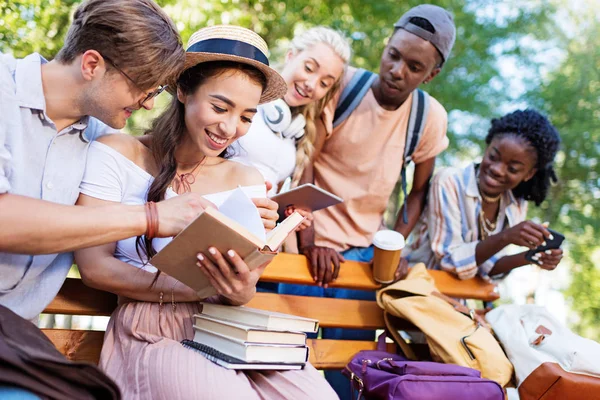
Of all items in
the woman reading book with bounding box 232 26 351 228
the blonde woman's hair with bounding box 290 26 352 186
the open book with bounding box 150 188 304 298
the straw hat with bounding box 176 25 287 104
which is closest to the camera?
the open book with bounding box 150 188 304 298

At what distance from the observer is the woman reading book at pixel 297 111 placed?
134 inches

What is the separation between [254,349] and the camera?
2250 mm

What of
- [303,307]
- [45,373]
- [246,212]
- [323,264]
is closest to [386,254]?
[323,264]

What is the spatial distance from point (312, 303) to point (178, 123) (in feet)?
4.26

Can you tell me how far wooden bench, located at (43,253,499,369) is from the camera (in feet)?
9.12

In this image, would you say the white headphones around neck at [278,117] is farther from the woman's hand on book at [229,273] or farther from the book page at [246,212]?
the book page at [246,212]

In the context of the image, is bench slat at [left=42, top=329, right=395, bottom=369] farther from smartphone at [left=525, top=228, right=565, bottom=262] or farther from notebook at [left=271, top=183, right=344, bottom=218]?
smartphone at [left=525, top=228, right=565, bottom=262]

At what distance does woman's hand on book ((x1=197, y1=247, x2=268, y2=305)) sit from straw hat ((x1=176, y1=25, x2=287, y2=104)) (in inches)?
34.4

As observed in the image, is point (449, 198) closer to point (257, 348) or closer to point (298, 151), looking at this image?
point (298, 151)

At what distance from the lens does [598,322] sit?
1535 centimetres

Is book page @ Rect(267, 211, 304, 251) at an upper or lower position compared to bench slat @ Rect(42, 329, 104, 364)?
upper

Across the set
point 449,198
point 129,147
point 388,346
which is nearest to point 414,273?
point 388,346

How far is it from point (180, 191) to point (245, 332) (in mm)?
780

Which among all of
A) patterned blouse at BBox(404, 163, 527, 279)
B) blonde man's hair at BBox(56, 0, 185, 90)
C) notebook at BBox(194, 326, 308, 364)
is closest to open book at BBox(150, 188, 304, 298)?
notebook at BBox(194, 326, 308, 364)
